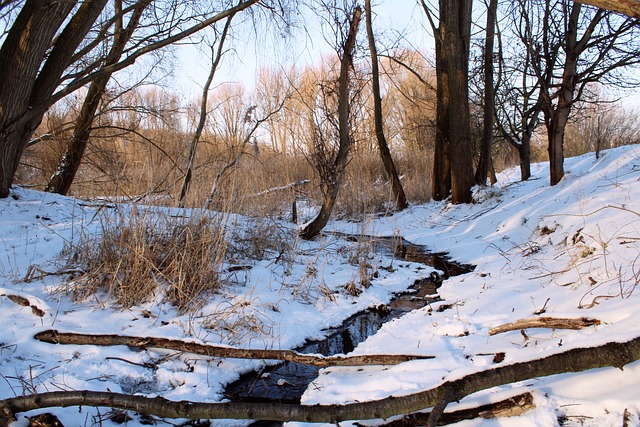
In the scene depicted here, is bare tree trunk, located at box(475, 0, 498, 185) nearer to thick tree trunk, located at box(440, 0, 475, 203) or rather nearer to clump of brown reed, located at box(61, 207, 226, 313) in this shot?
thick tree trunk, located at box(440, 0, 475, 203)

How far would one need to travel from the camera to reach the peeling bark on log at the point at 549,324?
2.22m

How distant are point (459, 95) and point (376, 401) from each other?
908 centimetres

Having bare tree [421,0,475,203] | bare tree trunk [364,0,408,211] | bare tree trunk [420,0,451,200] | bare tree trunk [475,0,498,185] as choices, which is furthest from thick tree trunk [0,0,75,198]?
bare tree trunk [475,0,498,185]

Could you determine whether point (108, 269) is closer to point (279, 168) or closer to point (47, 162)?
point (47, 162)

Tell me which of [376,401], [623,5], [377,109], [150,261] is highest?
[377,109]

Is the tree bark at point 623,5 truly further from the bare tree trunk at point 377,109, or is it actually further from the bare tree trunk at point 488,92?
the bare tree trunk at point 377,109

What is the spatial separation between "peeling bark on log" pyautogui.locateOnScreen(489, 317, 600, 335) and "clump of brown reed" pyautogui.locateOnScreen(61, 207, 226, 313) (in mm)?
2293

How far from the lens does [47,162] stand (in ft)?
29.0

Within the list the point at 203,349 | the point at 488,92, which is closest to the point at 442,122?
the point at 488,92

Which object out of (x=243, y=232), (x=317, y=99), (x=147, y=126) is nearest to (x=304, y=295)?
(x=243, y=232)

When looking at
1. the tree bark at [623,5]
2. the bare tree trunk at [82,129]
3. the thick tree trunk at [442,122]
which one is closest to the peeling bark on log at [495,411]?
the tree bark at [623,5]

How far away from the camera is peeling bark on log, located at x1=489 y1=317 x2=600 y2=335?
2217 mm

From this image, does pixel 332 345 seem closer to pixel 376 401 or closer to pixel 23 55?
pixel 376 401

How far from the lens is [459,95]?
9.61 meters
